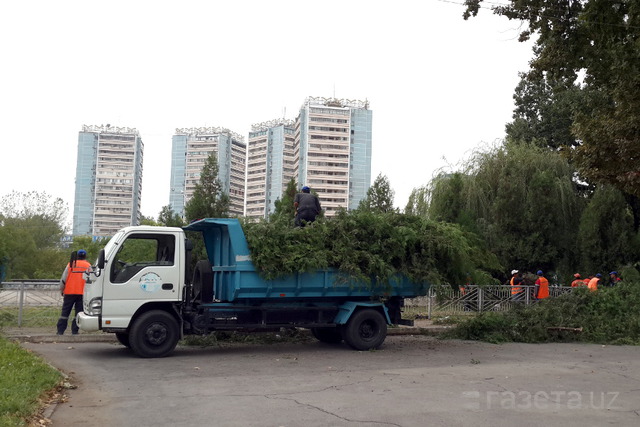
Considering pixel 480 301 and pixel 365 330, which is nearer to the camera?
pixel 365 330

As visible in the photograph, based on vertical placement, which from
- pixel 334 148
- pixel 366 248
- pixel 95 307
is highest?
pixel 334 148

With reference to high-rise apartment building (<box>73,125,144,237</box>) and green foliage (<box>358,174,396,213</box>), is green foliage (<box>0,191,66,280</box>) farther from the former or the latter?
high-rise apartment building (<box>73,125,144,237</box>)

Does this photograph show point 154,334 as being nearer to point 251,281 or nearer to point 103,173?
point 251,281

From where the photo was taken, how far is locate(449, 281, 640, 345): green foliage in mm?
14641

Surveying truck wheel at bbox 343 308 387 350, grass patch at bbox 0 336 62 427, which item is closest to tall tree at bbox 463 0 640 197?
truck wheel at bbox 343 308 387 350

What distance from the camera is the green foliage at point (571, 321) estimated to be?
14.6m

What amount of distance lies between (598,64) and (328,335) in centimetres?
960

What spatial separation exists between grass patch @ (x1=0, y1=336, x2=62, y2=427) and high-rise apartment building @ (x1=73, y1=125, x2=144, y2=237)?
341 feet

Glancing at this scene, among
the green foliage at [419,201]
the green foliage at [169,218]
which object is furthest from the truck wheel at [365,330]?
the green foliage at [419,201]

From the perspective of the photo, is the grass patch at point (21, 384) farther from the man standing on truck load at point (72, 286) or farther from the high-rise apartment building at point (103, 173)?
the high-rise apartment building at point (103, 173)

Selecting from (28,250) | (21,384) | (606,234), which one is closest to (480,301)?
(606,234)

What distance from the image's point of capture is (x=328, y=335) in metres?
13.6

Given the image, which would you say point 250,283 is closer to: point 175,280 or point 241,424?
point 175,280

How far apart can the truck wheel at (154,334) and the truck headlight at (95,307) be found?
2.15ft
